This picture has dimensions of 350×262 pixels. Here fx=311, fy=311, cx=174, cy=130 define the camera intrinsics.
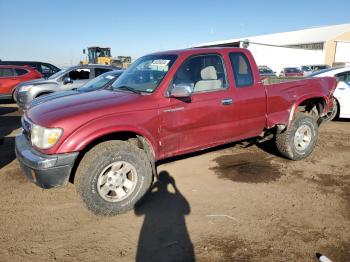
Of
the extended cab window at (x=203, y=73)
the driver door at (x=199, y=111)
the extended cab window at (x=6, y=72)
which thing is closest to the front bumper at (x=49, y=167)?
the driver door at (x=199, y=111)

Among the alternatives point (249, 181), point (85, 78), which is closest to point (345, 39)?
point (85, 78)

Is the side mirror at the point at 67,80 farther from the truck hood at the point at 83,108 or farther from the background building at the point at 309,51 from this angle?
the background building at the point at 309,51

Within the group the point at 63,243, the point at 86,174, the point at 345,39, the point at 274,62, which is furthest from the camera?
the point at 345,39

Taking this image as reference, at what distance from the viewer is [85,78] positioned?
1073 centimetres

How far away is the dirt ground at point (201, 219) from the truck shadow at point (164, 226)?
0.4 inches

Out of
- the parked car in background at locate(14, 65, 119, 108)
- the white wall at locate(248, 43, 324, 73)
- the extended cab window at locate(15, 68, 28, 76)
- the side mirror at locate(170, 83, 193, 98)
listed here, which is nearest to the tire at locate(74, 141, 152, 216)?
the side mirror at locate(170, 83, 193, 98)

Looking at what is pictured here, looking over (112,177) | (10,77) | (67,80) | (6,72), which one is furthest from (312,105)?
(6,72)

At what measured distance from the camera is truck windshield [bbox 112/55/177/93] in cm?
410

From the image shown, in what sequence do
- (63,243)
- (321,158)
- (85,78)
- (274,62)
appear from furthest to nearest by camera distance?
1. (274,62)
2. (85,78)
3. (321,158)
4. (63,243)

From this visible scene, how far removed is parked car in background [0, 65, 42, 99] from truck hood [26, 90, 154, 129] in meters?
11.1

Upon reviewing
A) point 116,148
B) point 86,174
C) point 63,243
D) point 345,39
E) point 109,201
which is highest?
point 345,39

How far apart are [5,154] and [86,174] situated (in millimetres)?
3437

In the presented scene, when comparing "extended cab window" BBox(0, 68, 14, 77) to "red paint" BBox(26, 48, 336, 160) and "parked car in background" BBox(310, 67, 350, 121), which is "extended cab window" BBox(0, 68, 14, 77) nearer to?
"red paint" BBox(26, 48, 336, 160)

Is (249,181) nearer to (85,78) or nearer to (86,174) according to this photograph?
(86,174)
